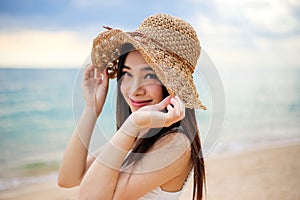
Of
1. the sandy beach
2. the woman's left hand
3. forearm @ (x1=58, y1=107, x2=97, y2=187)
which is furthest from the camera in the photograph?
the sandy beach

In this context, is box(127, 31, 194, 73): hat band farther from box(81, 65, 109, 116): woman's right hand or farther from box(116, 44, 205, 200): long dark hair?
box(81, 65, 109, 116): woman's right hand

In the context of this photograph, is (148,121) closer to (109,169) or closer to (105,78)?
(109,169)

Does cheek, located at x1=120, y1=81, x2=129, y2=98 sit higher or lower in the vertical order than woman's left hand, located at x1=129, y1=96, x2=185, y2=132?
lower

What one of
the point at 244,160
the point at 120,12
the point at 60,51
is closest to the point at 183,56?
the point at 244,160

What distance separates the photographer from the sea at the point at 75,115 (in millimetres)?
1727

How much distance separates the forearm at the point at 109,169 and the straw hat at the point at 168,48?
21 cm

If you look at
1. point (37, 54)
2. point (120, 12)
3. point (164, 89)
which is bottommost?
point (37, 54)

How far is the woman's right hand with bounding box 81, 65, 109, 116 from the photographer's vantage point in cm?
167

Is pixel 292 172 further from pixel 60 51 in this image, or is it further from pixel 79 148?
pixel 60 51

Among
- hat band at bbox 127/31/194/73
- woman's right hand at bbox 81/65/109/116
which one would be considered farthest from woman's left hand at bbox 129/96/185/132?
woman's right hand at bbox 81/65/109/116

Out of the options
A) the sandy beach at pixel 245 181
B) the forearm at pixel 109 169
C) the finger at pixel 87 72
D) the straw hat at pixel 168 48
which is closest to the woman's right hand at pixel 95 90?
the finger at pixel 87 72

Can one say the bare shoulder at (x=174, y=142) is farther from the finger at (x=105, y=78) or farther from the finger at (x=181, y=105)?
the finger at (x=105, y=78)

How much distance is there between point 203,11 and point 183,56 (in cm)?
1281

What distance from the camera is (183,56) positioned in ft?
4.93
